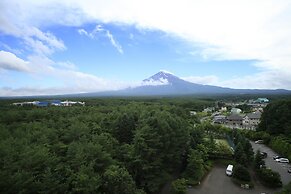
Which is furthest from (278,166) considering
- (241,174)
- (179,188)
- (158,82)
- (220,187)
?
(158,82)

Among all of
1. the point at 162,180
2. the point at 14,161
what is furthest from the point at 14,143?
the point at 162,180

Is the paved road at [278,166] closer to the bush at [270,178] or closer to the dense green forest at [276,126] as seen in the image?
the bush at [270,178]

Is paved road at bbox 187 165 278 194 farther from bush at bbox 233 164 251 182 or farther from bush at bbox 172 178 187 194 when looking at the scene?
bush at bbox 172 178 187 194

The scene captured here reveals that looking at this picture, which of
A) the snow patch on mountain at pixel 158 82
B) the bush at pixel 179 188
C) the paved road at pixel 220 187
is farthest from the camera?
the snow patch on mountain at pixel 158 82

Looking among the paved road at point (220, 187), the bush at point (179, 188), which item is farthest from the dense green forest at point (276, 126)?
the bush at point (179, 188)

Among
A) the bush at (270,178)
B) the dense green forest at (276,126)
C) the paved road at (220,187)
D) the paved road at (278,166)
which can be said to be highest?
the dense green forest at (276,126)

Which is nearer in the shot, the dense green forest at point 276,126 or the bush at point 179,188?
the bush at point 179,188
